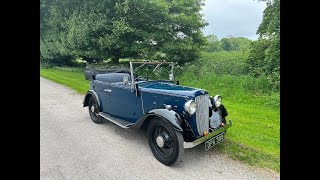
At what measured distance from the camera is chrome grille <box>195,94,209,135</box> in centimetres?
395

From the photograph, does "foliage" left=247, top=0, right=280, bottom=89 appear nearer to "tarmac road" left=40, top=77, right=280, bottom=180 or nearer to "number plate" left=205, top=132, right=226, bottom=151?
"number plate" left=205, top=132, right=226, bottom=151

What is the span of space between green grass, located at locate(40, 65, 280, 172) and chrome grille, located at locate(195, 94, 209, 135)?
656mm

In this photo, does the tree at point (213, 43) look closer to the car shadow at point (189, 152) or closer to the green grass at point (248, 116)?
the green grass at point (248, 116)

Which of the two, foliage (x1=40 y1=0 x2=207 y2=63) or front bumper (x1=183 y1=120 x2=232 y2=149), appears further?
foliage (x1=40 y1=0 x2=207 y2=63)

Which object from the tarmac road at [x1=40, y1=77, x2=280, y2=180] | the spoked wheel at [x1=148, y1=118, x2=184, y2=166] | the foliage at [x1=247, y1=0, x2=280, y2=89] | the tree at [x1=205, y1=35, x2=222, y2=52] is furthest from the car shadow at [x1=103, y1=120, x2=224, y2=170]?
the tree at [x1=205, y1=35, x2=222, y2=52]

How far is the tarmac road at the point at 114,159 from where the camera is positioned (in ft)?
11.4

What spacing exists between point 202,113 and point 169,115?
2.15 feet

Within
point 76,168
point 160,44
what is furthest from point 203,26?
point 76,168

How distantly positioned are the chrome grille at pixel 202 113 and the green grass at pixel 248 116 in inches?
25.8

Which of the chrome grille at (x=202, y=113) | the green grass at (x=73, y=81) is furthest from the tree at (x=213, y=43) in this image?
the chrome grille at (x=202, y=113)

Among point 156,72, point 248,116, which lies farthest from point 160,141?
point 248,116
